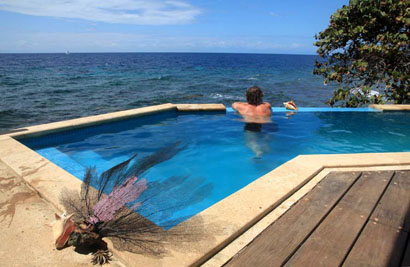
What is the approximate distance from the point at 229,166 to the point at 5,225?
3.47 m

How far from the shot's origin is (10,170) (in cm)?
353

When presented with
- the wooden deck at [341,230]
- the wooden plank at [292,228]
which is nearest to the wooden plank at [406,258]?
the wooden deck at [341,230]

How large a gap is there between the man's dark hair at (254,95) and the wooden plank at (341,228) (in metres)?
4.22

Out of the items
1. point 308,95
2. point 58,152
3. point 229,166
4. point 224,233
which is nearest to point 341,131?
point 229,166

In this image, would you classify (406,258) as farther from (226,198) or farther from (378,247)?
(226,198)

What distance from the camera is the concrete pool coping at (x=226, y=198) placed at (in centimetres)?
203

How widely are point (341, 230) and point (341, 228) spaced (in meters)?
0.03

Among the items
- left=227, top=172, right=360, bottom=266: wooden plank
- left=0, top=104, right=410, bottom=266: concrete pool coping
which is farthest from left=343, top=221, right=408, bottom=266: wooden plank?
left=0, top=104, right=410, bottom=266: concrete pool coping

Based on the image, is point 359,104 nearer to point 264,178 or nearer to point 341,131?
point 341,131

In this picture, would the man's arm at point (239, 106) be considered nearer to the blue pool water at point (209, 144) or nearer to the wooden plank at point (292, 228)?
the blue pool water at point (209, 144)

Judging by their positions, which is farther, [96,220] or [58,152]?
[58,152]

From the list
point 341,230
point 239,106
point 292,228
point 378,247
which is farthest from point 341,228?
point 239,106

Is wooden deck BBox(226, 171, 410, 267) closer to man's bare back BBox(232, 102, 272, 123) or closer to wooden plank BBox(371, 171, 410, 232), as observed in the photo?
wooden plank BBox(371, 171, 410, 232)

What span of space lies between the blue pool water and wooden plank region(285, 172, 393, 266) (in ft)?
4.55
